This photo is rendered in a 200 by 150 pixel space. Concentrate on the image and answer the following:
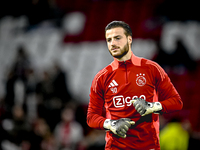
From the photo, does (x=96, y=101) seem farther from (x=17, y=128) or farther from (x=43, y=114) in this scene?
(x=43, y=114)

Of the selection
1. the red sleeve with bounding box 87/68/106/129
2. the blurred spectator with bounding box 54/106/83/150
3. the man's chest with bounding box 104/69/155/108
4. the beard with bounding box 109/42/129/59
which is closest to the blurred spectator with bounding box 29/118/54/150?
the blurred spectator with bounding box 54/106/83/150

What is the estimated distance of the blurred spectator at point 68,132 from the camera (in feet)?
26.9

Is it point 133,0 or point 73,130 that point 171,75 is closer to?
point 73,130

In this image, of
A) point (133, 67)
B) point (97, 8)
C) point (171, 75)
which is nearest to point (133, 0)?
point (97, 8)

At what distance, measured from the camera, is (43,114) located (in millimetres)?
8672

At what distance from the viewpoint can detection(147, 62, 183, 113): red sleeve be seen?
3.11 meters

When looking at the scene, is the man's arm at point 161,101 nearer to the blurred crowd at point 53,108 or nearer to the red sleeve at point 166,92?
the red sleeve at point 166,92

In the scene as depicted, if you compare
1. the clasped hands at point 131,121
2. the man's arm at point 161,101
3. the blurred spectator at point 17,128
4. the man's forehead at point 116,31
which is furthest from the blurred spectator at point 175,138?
the man's forehead at point 116,31

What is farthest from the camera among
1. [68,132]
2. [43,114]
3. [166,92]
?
[43,114]

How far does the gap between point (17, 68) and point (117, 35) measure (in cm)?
580

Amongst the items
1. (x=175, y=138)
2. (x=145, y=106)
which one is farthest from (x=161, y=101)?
(x=175, y=138)

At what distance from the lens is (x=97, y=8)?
496 inches

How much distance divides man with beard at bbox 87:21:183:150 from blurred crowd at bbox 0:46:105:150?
4.65 meters

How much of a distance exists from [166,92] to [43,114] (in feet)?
19.4
